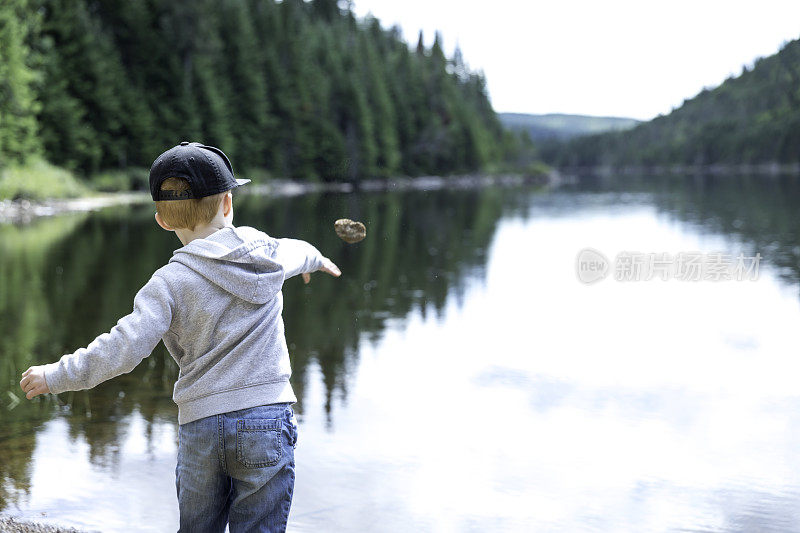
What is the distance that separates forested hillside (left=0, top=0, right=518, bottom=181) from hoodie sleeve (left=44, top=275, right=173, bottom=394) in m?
20.0

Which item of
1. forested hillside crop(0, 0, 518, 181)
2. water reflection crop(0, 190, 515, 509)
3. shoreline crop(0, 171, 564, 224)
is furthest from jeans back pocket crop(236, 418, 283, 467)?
forested hillside crop(0, 0, 518, 181)

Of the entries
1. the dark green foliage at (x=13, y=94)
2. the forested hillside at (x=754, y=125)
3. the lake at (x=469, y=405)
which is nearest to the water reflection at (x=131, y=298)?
the lake at (x=469, y=405)

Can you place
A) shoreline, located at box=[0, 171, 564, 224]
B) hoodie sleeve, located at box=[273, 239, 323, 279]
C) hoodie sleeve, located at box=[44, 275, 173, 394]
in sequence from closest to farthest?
hoodie sleeve, located at box=[44, 275, 173, 394] → hoodie sleeve, located at box=[273, 239, 323, 279] → shoreline, located at box=[0, 171, 564, 224]

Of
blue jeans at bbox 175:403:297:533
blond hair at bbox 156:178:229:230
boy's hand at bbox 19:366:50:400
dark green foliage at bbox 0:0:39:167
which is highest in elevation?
dark green foliage at bbox 0:0:39:167

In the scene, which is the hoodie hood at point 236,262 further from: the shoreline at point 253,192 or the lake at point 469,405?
the lake at point 469,405

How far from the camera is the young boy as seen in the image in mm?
2600

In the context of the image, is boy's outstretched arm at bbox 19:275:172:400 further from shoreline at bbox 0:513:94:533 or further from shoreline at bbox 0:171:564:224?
shoreline at bbox 0:513:94:533

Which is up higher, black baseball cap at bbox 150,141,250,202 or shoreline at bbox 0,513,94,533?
black baseball cap at bbox 150,141,250,202

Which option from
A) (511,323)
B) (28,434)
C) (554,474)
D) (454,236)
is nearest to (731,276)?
(511,323)

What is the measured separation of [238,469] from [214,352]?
39 cm

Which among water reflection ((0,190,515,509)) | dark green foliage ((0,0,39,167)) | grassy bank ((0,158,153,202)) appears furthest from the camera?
dark green foliage ((0,0,39,167))

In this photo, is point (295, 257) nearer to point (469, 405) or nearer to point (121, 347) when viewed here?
point (121, 347)

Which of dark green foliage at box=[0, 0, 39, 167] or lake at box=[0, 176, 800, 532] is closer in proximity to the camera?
lake at box=[0, 176, 800, 532]

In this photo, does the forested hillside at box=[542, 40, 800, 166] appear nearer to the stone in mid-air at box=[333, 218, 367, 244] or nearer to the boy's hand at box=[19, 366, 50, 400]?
the stone in mid-air at box=[333, 218, 367, 244]
